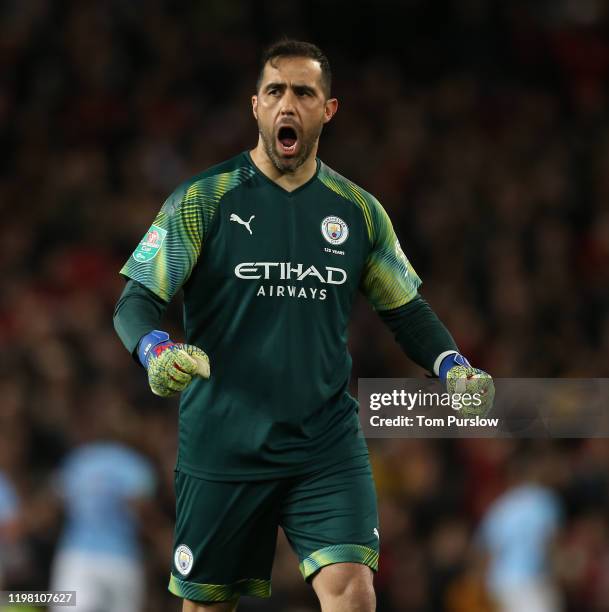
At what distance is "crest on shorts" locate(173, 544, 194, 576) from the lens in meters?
4.52

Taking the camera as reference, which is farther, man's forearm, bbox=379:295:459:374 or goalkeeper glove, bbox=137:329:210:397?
man's forearm, bbox=379:295:459:374

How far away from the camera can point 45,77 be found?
39.1 feet

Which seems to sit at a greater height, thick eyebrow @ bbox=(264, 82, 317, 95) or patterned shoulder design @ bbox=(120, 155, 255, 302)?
thick eyebrow @ bbox=(264, 82, 317, 95)

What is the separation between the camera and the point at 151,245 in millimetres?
4359

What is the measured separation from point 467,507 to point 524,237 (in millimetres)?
2596

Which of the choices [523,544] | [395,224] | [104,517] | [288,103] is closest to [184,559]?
[288,103]

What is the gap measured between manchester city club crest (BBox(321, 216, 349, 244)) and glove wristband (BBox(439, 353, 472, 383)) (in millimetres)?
546

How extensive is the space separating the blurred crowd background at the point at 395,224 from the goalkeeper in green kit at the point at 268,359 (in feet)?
13.0

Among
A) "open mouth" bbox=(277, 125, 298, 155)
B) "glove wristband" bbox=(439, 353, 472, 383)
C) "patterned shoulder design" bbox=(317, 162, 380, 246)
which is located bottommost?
"glove wristband" bbox=(439, 353, 472, 383)

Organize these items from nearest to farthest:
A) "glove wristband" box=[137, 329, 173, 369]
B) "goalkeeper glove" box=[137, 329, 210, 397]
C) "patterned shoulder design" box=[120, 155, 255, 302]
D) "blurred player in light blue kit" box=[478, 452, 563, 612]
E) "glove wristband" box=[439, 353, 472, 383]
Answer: "goalkeeper glove" box=[137, 329, 210, 397] < "glove wristband" box=[137, 329, 173, 369] < "patterned shoulder design" box=[120, 155, 255, 302] < "glove wristband" box=[439, 353, 472, 383] < "blurred player in light blue kit" box=[478, 452, 563, 612]

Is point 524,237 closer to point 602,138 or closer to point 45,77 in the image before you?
point 602,138

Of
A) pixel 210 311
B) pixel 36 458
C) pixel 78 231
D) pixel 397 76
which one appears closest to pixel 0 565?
pixel 36 458

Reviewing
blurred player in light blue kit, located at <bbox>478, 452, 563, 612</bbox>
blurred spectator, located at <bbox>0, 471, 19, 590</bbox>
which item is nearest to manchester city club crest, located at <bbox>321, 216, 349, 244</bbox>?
blurred spectator, located at <bbox>0, 471, 19, 590</bbox>

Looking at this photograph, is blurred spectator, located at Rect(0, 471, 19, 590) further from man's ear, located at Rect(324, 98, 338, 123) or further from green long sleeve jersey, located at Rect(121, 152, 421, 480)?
man's ear, located at Rect(324, 98, 338, 123)
